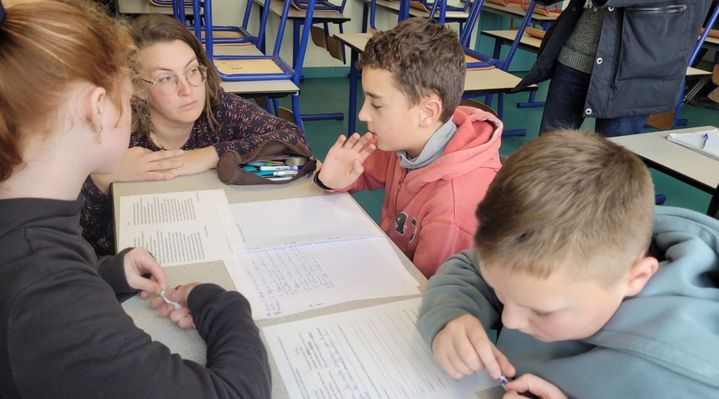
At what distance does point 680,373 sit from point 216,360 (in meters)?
0.51

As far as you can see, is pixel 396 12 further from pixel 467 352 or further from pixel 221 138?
pixel 467 352

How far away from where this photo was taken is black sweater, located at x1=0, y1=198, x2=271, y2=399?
530mm

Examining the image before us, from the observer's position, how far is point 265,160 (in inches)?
52.4

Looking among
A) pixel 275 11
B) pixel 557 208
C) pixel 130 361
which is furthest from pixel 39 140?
pixel 275 11

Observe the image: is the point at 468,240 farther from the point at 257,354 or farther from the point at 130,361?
the point at 130,361

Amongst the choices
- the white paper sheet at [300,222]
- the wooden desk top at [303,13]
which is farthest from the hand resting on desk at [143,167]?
the wooden desk top at [303,13]

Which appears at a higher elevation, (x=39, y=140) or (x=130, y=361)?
(x=39, y=140)

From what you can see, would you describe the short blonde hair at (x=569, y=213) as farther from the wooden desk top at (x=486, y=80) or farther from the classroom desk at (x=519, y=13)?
the classroom desk at (x=519, y=13)

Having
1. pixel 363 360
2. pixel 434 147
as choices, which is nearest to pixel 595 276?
pixel 363 360

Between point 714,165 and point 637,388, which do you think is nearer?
point 637,388

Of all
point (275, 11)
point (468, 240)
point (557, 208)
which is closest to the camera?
point (557, 208)

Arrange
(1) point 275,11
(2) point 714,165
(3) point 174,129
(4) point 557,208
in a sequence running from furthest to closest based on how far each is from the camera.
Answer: (1) point 275,11
(2) point 714,165
(3) point 174,129
(4) point 557,208

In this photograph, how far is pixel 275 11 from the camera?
13.7 ft

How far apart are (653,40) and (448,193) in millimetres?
1296
